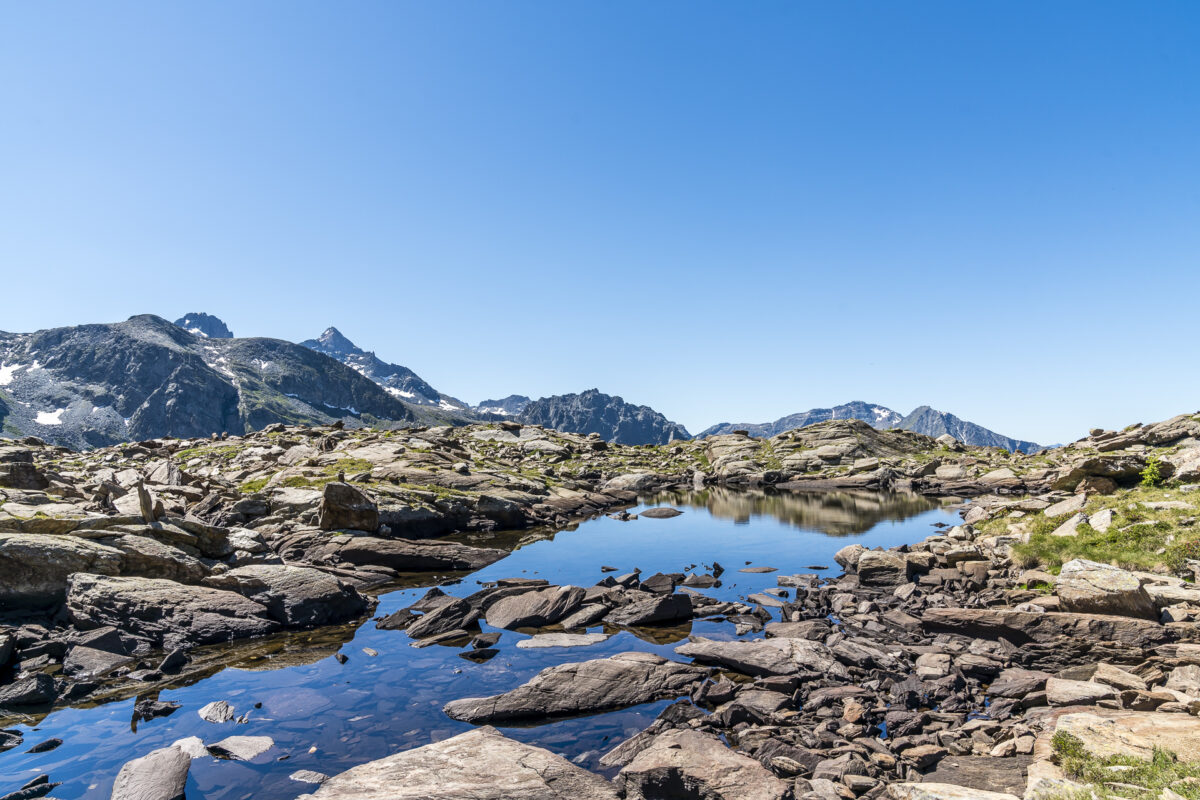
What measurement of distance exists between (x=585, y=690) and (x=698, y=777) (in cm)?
744

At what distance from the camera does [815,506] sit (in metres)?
84.8

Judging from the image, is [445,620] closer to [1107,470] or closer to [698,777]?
[698,777]

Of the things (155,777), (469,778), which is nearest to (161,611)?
(155,777)

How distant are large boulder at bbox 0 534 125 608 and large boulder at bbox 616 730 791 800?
97.4ft

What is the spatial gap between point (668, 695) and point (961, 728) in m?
9.63

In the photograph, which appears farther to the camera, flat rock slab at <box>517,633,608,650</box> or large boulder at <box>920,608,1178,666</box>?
flat rock slab at <box>517,633,608,650</box>

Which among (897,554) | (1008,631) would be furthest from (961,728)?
(897,554)

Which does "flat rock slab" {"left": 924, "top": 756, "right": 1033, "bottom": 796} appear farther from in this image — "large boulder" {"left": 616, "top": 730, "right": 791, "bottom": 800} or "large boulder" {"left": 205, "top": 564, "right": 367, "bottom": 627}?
"large boulder" {"left": 205, "top": 564, "right": 367, "bottom": 627}

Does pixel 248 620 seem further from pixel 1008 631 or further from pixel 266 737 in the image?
pixel 1008 631

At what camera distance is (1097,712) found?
16.1 m

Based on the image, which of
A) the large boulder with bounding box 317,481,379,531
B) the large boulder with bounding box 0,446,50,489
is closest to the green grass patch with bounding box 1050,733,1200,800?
the large boulder with bounding box 317,481,379,531

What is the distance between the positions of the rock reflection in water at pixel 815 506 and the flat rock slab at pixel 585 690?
42.2 metres

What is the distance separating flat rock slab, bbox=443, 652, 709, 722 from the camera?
2062 cm

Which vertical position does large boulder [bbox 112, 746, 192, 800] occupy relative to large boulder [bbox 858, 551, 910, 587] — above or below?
below
